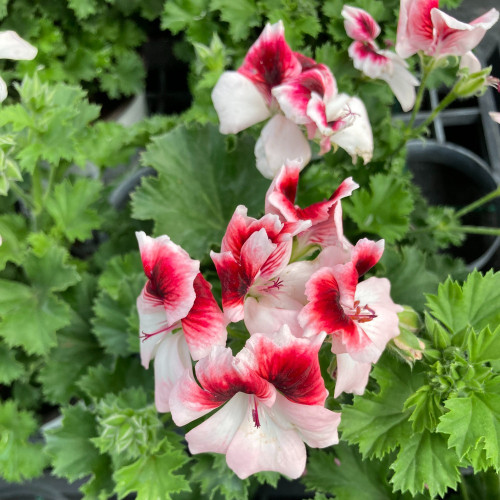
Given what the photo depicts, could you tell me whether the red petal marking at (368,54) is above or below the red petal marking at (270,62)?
below

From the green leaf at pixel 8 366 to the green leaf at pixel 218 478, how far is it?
0.36 meters

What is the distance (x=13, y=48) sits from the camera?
0.67 metres

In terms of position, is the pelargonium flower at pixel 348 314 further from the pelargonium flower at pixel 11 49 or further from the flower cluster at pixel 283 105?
the pelargonium flower at pixel 11 49

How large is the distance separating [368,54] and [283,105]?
216 mm

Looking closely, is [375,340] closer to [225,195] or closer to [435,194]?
[225,195]

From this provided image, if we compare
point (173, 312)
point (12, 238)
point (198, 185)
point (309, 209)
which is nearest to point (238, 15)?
point (198, 185)

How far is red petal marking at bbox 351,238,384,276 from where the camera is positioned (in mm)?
558

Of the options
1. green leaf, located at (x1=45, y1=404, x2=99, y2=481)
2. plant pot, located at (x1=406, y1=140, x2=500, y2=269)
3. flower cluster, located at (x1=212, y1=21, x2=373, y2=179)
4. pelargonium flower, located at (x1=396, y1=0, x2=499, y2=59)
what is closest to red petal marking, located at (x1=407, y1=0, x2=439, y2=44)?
pelargonium flower, located at (x1=396, y1=0, x2=499, y2=59)

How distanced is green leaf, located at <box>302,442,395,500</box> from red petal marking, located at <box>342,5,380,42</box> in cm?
59

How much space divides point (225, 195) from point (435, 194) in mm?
603

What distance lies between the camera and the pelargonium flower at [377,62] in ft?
2.72

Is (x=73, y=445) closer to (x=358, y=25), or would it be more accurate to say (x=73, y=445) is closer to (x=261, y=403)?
(x=261, y=403)

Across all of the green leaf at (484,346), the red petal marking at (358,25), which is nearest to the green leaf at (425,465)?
the green leaf at (484,346)

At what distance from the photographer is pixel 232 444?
581mm
